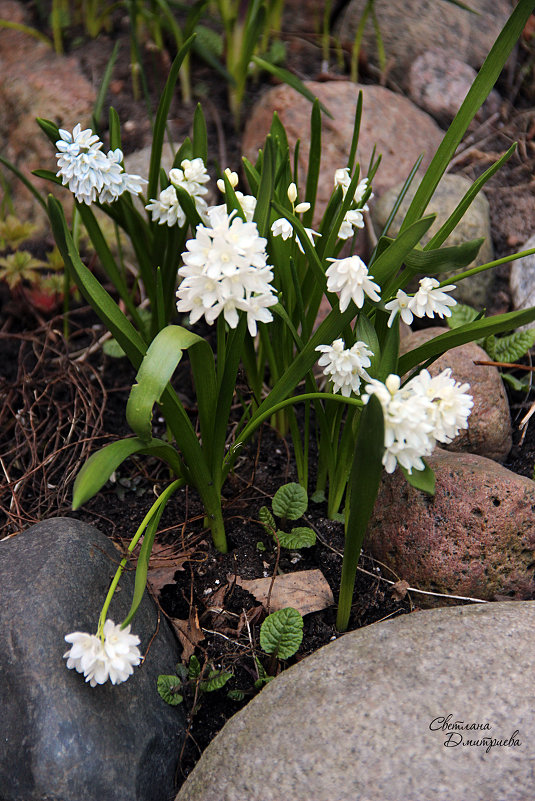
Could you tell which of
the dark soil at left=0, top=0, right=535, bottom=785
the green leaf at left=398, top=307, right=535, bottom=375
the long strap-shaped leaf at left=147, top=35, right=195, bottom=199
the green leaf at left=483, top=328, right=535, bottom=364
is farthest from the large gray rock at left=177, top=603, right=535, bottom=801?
the long strap-shaped leaf at left=147, top=35, right=195, bottom=199

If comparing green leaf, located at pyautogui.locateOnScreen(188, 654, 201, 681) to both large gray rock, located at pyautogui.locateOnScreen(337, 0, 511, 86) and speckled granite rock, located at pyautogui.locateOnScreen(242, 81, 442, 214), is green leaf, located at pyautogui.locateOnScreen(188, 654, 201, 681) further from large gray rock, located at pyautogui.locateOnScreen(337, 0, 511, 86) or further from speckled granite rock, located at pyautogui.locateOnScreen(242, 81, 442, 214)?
large gray rock, located at pyautogui.locateOnScreen(337, 0, 511, 86)

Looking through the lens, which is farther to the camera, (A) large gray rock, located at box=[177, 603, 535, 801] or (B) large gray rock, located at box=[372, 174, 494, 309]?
(B) large gray rock, located at box=[372, 174, 494, 309]

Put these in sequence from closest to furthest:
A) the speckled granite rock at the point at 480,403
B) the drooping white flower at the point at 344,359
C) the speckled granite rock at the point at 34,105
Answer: the drooping white flower at the point at 344,359, the speckled granite rock at the point at 480,403, the speckled granite rock at the point at 34,105

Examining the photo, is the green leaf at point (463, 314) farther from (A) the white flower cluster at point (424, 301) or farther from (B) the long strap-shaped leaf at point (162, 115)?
(B) the long strap-shaped leaf at point (162, 115)

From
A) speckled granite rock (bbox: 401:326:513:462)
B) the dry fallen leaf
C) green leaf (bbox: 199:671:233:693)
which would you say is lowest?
green leaf (bbox: 199:671:233:693)

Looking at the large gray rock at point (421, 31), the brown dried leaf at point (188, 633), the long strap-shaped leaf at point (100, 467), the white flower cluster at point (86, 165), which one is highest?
the large gray rock at point (421, 31)

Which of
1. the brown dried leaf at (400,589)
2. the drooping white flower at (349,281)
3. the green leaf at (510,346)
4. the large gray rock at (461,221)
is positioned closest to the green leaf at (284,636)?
the brown dried leaf at (400,589)

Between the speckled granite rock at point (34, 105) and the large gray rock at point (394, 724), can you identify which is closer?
the large gray rock at point (394, 724)
